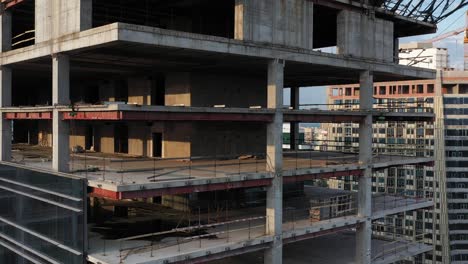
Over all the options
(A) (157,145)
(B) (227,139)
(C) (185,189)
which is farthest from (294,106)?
(C) (185,189)

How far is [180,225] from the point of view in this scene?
27.5 m

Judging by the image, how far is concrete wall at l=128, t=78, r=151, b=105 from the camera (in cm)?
3556

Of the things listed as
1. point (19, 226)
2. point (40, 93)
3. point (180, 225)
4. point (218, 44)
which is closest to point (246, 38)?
point (218, 44)

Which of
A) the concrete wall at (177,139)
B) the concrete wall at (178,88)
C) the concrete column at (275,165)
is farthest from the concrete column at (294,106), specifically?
the concrete column at (275,165)

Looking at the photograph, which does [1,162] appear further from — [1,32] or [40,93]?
[40,93]

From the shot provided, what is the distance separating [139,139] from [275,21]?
15.1 meters

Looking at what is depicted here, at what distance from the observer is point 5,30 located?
3095 centimetres

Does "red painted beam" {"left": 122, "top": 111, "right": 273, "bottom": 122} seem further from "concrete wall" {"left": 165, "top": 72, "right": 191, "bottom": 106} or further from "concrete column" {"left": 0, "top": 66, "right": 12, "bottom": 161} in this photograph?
"concrete column" {"left": 0, "top": 66, "right": 12, "bottom": 161}

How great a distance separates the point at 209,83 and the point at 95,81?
16242mm

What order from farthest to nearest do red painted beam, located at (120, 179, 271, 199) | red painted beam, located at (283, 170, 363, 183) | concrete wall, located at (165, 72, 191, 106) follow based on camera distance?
concrete wall, located at (165, 72, 191, 106) → red painted beam, located at (283, 170, 363, 183) → red painted beam, located at (120, 179, 271, 199)

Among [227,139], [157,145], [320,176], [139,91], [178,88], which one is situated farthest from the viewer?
[139,91]

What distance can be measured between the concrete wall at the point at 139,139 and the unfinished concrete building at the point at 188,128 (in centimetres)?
15

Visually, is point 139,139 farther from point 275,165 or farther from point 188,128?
point 275,165

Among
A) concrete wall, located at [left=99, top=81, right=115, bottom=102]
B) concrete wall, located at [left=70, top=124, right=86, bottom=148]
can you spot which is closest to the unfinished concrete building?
concrete wall, located at [left=99, top=81, right=115, bottom=102]
